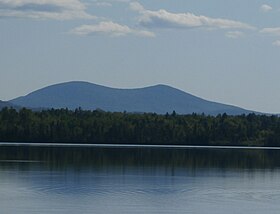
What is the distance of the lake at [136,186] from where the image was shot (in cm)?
4353

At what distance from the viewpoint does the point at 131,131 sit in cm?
14175

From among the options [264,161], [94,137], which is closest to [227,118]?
[94,137]

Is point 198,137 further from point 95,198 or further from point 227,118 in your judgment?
point 95,198

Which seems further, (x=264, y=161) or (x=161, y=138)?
(x=161, y=138)

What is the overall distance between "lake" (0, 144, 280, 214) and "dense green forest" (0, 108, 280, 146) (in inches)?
2262

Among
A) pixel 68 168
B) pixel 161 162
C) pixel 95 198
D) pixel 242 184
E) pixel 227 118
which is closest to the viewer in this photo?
pixel 95 198

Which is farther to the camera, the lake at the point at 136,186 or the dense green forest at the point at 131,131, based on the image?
the dense green forest at the point at 131,131

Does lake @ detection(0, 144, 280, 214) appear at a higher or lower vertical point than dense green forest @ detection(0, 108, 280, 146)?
lower

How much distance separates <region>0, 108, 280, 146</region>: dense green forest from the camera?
13875 cm

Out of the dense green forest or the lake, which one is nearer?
the lake

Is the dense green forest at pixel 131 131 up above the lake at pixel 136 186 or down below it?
above

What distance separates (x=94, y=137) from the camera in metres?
141

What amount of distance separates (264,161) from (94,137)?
57.3m

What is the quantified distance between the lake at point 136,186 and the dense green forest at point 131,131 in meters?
57.5
